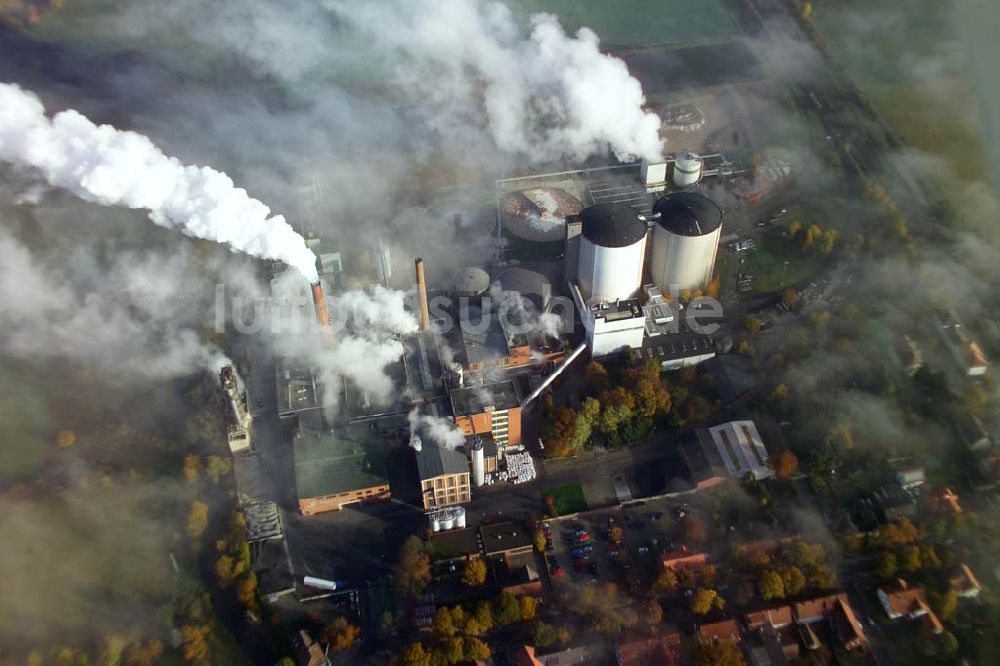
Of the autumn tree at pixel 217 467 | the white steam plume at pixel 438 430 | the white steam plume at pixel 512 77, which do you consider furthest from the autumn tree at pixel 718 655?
the white steam plume at pixel 512 77

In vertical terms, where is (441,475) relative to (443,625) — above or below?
above

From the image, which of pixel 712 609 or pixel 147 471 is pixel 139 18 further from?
pixel 712 609

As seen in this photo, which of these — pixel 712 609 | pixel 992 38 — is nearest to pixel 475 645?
pixel 712 609

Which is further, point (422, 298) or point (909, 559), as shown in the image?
point (422, 298)

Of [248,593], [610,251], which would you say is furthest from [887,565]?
[248,593]

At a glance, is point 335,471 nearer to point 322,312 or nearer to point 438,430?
point 438,430

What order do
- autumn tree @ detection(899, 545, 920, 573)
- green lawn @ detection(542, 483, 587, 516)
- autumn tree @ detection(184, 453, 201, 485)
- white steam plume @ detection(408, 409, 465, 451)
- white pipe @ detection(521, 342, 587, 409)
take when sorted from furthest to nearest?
1. white pipe @ detection(521, 342, 587, 409)
2. autumn tree @ detection(184, 453, 201, 485)
3. green lawn @ detection(542, 483, 587, 516)
4. white steam plume @ detection(408, 409, 465, 451)
5. autumn tree @ detection(899, 545, 920, 573)

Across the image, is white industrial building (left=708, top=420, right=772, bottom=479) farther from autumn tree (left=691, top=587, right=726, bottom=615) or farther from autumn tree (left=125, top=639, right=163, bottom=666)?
autumn tree (left=125, top=639, right=163, bottom=666)

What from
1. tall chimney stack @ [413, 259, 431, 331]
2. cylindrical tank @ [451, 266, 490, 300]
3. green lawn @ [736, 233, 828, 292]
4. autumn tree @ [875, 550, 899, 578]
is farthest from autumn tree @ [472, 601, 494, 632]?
green lawn @ [736, 233, 828, 292]

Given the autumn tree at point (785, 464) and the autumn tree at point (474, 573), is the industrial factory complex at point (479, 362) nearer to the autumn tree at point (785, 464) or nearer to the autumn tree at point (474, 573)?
the autumn tree at point (785, 464)
